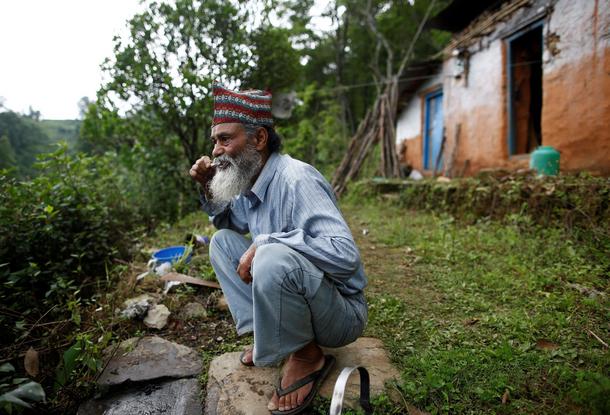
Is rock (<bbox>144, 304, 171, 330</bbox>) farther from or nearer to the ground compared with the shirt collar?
nearer to the ground

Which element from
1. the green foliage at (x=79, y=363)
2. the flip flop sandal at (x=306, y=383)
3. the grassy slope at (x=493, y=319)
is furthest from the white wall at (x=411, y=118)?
the green foliage at (x=79, y=363)

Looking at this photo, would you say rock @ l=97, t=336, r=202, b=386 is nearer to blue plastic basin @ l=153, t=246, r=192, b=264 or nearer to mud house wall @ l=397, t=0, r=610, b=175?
blue plastic basin @ l=153, t=246, r=192, b=264

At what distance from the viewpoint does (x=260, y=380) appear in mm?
1934

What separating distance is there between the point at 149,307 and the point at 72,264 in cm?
116

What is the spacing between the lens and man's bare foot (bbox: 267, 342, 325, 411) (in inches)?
65.9

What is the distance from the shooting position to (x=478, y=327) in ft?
7.77

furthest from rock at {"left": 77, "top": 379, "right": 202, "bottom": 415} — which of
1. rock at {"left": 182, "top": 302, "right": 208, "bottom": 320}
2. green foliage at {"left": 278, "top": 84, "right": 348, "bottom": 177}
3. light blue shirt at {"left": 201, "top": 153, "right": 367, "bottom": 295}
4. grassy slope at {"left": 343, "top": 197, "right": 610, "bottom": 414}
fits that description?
green foliage at {"left": 278, "top": 84, "right": 348, "bottom": 177}

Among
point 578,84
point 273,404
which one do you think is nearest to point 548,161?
point 578,84

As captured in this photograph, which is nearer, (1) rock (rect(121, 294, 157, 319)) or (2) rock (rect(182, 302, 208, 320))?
(1) rock (rect(121, 294, 157, 319))

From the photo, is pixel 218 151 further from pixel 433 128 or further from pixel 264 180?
pixel 433 128

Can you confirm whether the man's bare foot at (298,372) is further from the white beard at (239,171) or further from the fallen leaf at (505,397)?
the white beard at (239,171)

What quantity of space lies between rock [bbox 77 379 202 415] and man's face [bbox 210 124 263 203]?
3.68ft

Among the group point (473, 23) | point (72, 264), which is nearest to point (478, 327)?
point (72, 264)

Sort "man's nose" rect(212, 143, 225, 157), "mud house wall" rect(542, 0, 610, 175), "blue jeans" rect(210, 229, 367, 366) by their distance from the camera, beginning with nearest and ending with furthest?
"blue jeans" rect(210, 229, 367, 366) → "man's nose" rect(212, 143, 225, 157) → "mud house wall" rect(542, 0, 610, 175)
